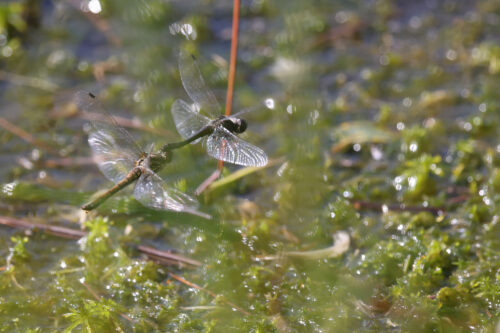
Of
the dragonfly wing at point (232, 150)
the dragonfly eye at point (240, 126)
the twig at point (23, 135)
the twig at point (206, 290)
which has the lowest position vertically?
the twig at point (206, 290)

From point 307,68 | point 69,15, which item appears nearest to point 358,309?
point 307,68

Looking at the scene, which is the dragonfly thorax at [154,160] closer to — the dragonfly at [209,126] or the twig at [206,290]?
the dragonfly at [209,126]

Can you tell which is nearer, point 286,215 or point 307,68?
point 307,68

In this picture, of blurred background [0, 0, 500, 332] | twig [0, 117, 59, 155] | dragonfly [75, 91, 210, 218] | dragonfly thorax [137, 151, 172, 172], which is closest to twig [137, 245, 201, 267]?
→ blurred background [0, 0, 500, 332]

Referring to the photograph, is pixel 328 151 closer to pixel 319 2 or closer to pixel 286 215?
pixel 286 215

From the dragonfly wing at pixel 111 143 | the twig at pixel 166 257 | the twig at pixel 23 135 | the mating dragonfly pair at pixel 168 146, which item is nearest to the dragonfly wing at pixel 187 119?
the mating dragonfly pair at pixel 168 146

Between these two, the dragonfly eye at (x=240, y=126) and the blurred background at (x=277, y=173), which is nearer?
the blurred background at (x=277, y=173)

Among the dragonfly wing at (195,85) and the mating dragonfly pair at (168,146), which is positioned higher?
the dragonfly wing at (195,85)

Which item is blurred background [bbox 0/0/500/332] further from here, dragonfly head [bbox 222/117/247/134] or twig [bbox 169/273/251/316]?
dragonfly head [bbox 222/117/247/134]
